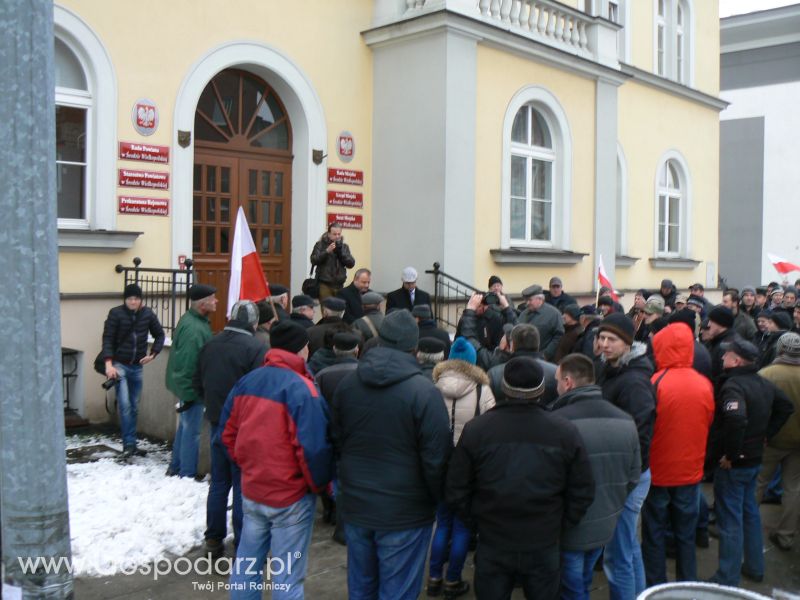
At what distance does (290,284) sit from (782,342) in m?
7.13

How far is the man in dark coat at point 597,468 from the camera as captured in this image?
13.1 feet

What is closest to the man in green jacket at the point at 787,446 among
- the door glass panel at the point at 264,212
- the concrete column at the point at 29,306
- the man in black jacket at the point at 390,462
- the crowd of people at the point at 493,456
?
the crowd of people at the point at 493,456

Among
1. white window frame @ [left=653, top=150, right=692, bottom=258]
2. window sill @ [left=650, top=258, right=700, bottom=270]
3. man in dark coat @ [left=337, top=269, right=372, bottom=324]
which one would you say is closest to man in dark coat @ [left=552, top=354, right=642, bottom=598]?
man in dark coat @ [left=337, top=269, right=372, bottom=324]

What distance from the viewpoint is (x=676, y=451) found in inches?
191

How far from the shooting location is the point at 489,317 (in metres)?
8.73

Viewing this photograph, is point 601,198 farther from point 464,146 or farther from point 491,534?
point 491,534

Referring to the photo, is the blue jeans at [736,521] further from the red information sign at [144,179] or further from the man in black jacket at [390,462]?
the red information sign at [144,179]

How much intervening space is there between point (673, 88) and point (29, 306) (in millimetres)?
17238

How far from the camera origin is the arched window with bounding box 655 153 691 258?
17969mm

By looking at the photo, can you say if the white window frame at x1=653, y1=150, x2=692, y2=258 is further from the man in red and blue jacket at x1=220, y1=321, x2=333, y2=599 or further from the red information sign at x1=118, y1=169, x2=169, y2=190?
the man in red and blue jacket at x1=220, y1=321, x2=333, y2=599

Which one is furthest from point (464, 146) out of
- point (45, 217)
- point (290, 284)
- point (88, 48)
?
point (45, 217)

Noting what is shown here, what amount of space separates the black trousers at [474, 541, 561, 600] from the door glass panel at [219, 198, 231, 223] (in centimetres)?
779

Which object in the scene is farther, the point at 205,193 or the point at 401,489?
the point at 205,193

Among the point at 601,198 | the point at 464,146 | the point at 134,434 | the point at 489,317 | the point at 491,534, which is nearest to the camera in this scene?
the point at 491,534
